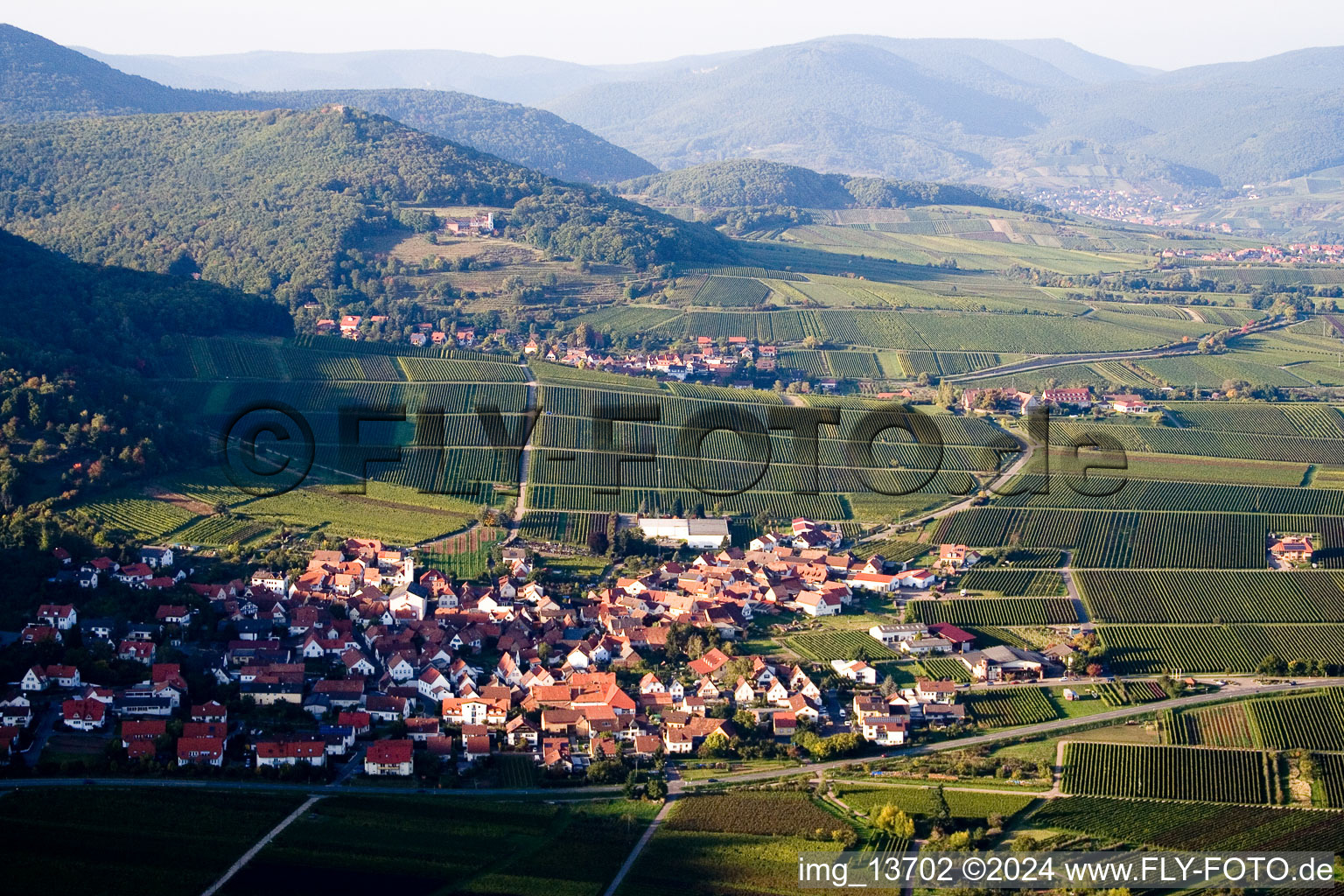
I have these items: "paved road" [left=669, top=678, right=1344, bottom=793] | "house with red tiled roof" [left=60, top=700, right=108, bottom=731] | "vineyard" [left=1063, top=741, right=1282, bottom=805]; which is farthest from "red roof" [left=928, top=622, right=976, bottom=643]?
"house with red tiled roof" [left=60, top=700, right=108, bottom=731]

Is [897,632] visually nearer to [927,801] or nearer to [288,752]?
[927,801]

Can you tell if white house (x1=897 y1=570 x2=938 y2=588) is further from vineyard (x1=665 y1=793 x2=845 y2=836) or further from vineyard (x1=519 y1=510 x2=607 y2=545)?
vineyard (x1=665 y1=793 x2=845 y2=836)

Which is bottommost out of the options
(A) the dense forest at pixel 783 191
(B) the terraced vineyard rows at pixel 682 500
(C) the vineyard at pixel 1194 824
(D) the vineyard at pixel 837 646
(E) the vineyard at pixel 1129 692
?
(C) the vineyard at pixel 1194 824

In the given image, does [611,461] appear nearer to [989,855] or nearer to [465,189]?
[989,855]

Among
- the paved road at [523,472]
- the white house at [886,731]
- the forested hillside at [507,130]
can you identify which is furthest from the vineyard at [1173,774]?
the forested hillside at [507,130]

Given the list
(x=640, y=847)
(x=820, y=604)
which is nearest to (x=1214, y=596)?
(x=820, y=604)

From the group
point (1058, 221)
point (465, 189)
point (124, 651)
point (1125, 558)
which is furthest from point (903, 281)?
point (124, 651)

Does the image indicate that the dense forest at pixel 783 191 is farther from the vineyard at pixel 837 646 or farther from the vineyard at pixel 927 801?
the vineyard at pixel 927 801
